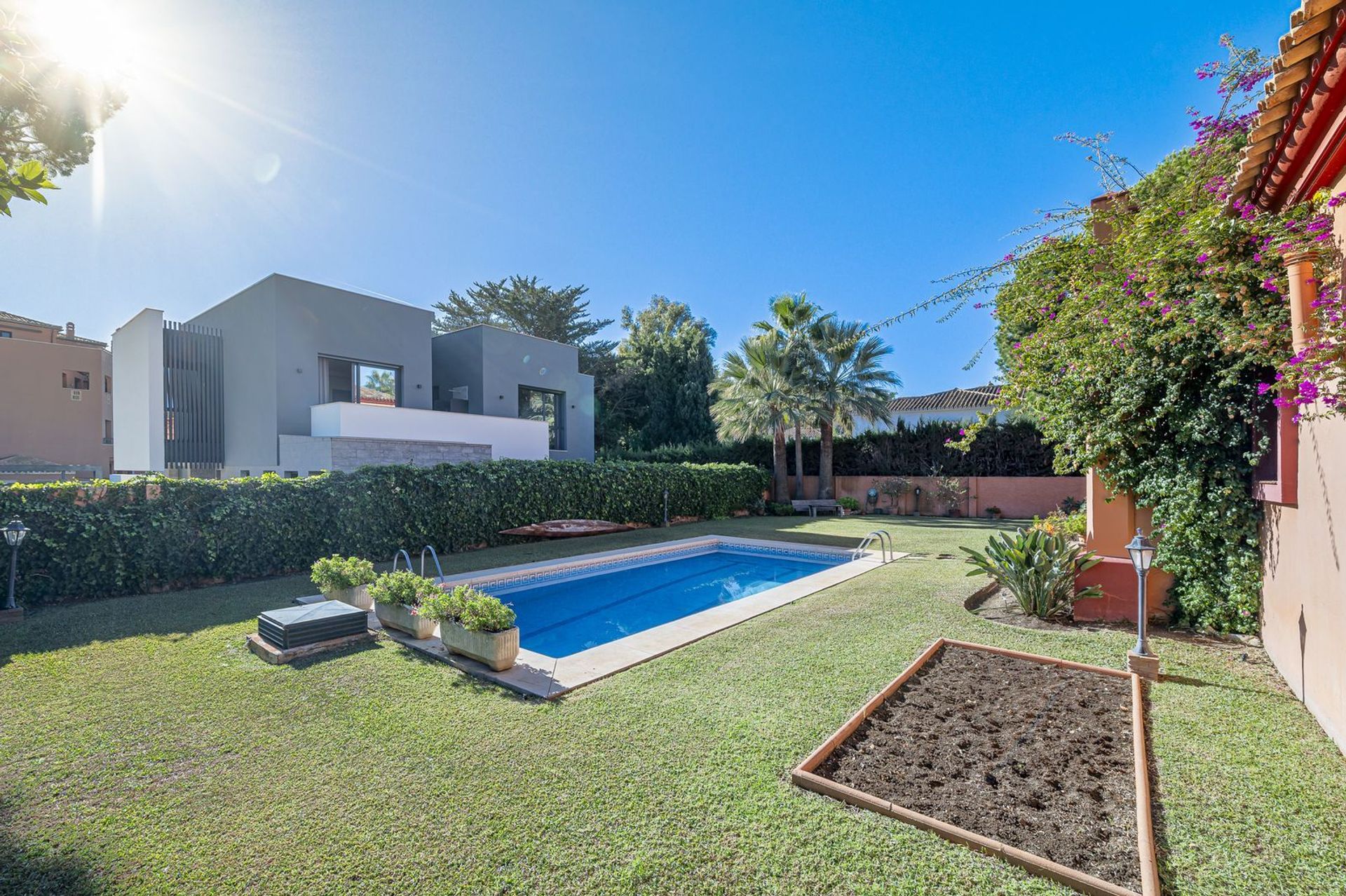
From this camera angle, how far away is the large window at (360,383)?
15.7 meters

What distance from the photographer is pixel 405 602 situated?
5984 mm

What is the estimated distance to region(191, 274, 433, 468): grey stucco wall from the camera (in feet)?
47.4

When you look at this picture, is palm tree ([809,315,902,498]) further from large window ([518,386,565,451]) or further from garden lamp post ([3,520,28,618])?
garden lamp post ([3,520,28,618])

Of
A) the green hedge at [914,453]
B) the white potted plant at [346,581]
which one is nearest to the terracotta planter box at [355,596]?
the white potted plant at [346,581]

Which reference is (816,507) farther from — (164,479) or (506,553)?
(164,479)

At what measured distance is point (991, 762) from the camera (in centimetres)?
323

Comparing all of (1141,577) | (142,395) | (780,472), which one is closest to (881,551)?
(1141,577)

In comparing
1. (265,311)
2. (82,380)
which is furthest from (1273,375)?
(82,380)

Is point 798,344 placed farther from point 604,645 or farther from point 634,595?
point 604,645

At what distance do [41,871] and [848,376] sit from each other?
21438mm

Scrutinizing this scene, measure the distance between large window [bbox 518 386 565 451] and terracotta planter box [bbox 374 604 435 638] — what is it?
14.0 meters

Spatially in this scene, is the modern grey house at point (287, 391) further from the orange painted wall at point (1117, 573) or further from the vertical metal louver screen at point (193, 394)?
the orange painted wall at point (1117, 573)

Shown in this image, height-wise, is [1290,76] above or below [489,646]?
above

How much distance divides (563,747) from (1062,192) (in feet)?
25.8
